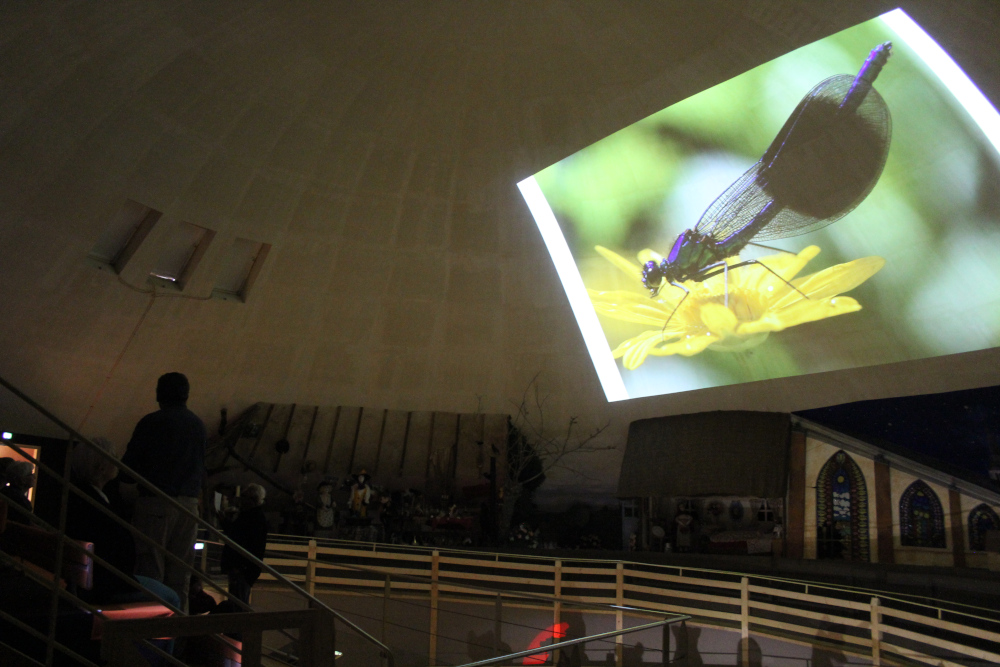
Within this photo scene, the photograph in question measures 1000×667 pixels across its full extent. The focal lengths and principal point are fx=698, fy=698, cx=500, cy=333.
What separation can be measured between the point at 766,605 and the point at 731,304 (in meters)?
5.04

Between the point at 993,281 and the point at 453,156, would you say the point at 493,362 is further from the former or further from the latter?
the point at 993,281

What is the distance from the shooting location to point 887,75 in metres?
8.34

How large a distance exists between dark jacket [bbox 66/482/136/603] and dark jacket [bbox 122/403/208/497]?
30 centimetres

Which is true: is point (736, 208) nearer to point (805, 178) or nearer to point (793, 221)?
point (793, 221)

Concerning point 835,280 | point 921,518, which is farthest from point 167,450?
point 921,518

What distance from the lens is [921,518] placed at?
10.5 m

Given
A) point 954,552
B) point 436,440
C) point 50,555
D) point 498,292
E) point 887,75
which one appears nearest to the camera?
point 50,555

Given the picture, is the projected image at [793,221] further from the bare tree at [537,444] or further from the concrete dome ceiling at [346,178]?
the bare tree at [537,444]

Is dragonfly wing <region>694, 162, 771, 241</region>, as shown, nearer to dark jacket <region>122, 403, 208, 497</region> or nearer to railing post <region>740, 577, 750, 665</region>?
railing post <region>740, 577, 750, 665</region>

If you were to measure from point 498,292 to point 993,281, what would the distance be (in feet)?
26.3

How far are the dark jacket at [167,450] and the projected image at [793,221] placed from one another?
8.28 meters

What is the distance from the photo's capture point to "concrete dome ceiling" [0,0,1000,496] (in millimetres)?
8906

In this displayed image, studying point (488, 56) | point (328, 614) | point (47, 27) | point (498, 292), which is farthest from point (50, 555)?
point (498, 292)

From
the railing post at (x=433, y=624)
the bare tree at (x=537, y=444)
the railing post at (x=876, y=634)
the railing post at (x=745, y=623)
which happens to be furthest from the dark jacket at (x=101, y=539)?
the bare tree at (x=537, y=444)
